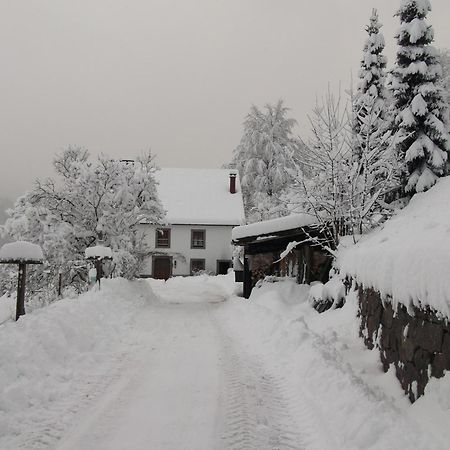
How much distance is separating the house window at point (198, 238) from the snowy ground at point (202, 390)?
96.7ft

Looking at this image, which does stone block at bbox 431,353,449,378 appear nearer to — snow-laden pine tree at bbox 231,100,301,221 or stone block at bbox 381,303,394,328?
stone block at bbox 381,303,394,328

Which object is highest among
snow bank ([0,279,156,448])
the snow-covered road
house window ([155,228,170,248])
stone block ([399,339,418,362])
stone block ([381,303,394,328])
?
house window ([155,228,170,248])

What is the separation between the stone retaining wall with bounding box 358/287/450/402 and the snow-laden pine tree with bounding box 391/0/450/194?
10957mm

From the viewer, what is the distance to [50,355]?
23.8 ft

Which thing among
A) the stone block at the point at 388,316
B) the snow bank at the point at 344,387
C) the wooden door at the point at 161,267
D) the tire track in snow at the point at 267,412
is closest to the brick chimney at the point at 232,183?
the wooden door at the point at 161,267

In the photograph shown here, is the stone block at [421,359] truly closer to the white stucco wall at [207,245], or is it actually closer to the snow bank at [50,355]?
the snow bank at [50,355]

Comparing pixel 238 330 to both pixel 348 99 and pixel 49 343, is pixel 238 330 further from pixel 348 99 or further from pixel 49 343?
pixel 348 99

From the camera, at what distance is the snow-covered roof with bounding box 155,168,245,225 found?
1591 inches

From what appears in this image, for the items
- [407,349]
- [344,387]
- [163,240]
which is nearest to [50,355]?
[344,387]

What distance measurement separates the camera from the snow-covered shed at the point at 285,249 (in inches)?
637

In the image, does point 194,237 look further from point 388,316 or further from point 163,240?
point 388,316

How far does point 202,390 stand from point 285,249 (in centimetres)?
1254

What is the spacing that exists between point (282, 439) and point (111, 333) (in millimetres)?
6459

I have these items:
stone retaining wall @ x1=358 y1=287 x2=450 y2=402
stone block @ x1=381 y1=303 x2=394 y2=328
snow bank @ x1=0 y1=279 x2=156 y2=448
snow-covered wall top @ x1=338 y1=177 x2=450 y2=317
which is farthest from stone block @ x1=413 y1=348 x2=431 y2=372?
snow bank @ x1=0 y1=279 x2=156 y2=448
